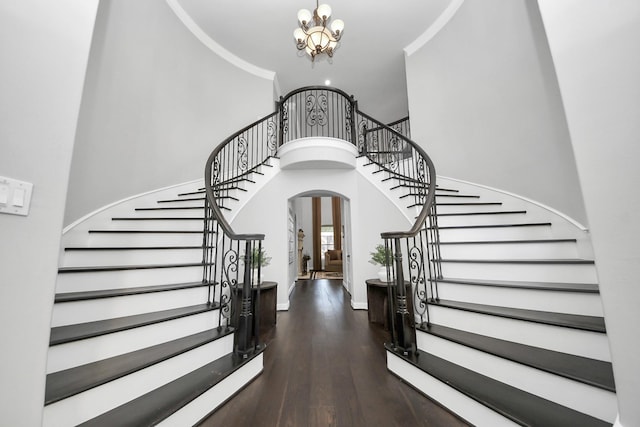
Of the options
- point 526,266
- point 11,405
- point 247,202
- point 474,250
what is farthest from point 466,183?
point 11,405

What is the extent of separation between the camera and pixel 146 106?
3.42 m

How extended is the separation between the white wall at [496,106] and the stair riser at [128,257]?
3.99m

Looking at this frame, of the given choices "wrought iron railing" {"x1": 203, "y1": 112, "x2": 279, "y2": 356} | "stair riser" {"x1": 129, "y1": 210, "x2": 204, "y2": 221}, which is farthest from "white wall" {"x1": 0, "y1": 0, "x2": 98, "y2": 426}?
"stair riser" {"x1": 129, "y1": 210, "x2": 204, "y2": 221}

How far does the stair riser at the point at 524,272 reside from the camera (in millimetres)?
1819

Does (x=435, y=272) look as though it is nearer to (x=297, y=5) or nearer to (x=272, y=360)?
(x=272, y=360)

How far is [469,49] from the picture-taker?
3822 millimetres

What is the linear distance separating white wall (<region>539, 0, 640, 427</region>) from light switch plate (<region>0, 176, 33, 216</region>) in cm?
212

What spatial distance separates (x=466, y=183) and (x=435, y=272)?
2.18 meters

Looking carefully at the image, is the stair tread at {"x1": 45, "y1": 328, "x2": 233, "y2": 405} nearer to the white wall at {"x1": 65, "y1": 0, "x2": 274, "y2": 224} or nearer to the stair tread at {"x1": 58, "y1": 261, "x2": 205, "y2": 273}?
the stair tread at {"x1": 58, "y1": 261, "x2": 205, "y2": 273}

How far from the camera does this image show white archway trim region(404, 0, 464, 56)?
4118 mm

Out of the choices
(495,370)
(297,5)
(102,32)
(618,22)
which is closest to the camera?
(618,22)

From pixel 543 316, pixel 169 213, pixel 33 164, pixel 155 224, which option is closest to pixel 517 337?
pixel 543 316

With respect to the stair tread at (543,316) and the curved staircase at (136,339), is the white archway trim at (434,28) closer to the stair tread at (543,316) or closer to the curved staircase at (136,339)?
the stair tread at (543,316)

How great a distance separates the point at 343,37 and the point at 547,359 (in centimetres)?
552
